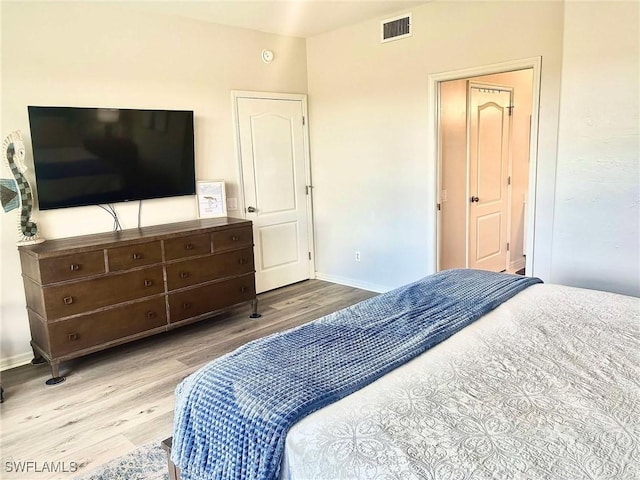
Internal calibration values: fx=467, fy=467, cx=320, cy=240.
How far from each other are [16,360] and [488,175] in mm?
4684

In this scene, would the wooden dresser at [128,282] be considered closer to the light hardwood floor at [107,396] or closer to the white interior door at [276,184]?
the light hardwood floor at [107,396]

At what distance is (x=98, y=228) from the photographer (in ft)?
12.5

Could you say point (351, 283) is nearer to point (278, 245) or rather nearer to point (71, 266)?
point (278, 245)

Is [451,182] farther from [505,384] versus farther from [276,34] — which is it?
[505,384]

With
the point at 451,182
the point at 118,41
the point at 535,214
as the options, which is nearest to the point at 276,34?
the point at 118,41

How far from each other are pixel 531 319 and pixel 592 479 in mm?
1068

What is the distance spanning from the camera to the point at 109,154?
370 centimetres

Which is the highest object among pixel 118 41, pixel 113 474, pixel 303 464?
pixel 118 41

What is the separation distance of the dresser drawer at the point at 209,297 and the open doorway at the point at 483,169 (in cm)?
186

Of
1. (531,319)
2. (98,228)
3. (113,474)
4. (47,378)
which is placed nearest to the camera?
(531,319)

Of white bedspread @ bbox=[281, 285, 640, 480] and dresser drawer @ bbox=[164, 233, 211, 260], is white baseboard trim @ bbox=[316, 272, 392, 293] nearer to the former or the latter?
dresser drawer @ bbox=[164, 233, 211, 260]

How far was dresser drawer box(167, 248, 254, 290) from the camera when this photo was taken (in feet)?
12.3

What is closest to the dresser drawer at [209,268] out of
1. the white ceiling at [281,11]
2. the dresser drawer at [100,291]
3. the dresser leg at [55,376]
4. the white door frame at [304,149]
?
the dresser drawer at [100,291]

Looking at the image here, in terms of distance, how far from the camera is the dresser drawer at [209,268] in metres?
3.74
